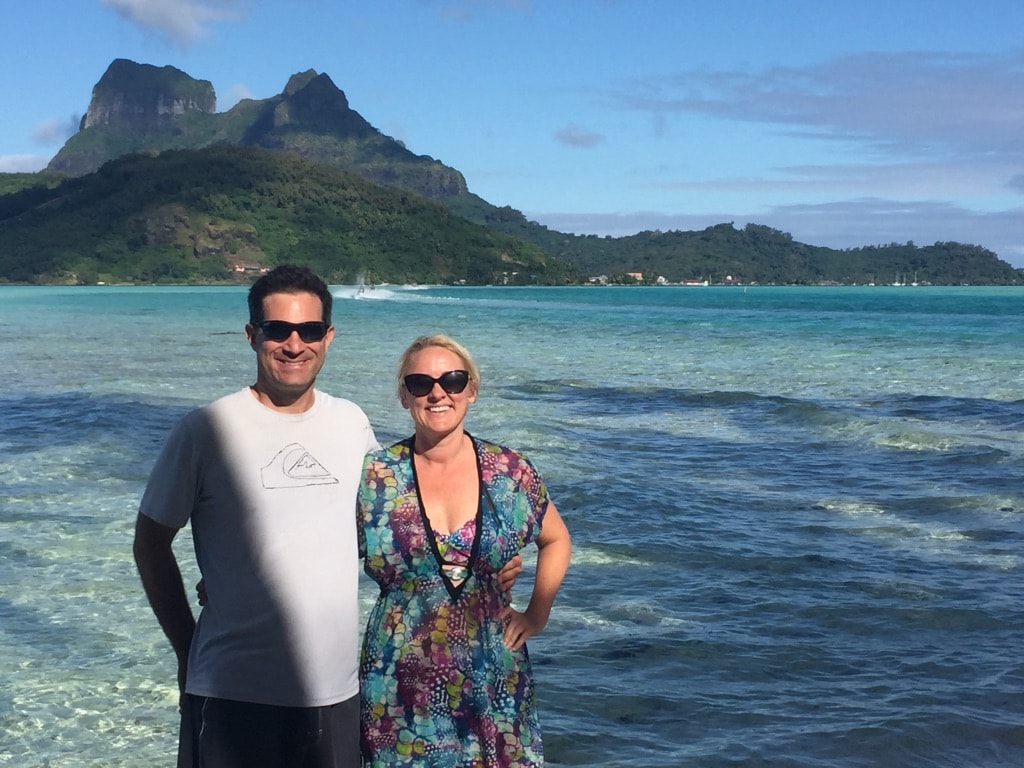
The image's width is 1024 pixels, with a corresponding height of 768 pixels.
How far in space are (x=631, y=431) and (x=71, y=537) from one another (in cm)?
867

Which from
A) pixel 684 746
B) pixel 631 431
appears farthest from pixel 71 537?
pixel 631 431

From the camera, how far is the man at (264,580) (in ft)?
9.76

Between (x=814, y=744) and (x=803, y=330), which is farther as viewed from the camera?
(x=803, y=330)

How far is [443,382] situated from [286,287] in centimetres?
52

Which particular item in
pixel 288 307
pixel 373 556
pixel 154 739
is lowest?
pixel 154 739

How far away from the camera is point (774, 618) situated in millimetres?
7258

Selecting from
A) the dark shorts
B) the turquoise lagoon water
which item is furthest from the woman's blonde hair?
the turquoise lagoon water

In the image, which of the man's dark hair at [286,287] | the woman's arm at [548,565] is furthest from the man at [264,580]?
the woman's arm at [548,565]

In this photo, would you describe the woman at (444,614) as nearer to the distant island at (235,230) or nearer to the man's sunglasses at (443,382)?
the man's sunglasses at (443,382)

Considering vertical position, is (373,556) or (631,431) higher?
(373,556)

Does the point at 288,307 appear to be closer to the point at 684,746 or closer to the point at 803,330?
the point at 684,746

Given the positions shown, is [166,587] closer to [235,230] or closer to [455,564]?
[455,564]

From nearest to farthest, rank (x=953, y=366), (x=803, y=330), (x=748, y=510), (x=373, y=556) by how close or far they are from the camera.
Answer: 1. (x=373, y=556)
2. (x=748, y=510)
3. (x=953, y=366)
4. (x=803, y=330)

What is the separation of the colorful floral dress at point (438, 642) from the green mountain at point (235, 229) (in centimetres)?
14002
